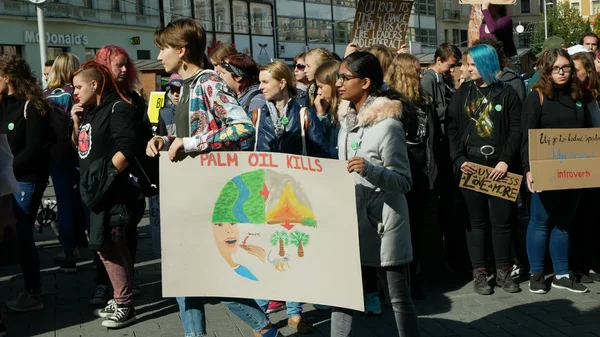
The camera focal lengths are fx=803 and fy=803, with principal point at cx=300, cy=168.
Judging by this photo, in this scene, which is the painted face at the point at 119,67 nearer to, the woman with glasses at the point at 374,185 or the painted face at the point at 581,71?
the woman with glasses at the point at 374,185

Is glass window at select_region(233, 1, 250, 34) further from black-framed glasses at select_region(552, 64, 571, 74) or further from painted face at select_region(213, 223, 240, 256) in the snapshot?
painted face at select_region(213, 223, 240, 256)

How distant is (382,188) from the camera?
4.08 metres

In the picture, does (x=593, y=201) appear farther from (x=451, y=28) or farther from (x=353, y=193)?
(x=451, y=28)

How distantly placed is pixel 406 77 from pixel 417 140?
0.48 meters

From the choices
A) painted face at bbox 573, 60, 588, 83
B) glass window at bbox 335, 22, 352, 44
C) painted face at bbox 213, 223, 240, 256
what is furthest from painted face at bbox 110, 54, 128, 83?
glass window at bbox 335, 22, 352, 44

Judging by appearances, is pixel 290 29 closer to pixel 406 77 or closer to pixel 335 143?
pixel 406 77

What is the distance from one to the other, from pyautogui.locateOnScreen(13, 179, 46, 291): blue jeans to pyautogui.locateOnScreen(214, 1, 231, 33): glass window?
44.4 m

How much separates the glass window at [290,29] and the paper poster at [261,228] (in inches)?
2097

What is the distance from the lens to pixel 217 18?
50000 millimetres

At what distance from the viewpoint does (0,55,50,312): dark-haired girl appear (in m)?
6.04

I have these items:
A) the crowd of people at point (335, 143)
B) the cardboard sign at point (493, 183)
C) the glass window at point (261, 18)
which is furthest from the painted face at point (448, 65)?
the glass window at point (261, 18)

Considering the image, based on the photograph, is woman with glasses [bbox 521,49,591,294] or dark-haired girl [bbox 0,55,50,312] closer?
dark-haired girl [bbox 0,55,50,312]

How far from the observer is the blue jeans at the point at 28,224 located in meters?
6.06

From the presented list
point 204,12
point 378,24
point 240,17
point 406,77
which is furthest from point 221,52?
point 240,17
